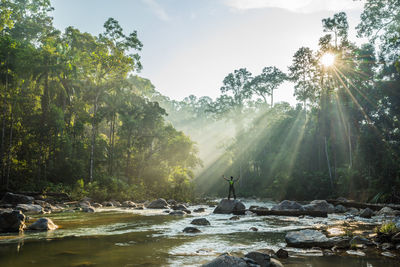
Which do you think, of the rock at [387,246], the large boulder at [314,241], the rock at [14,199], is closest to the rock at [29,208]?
the rock at [14,199]

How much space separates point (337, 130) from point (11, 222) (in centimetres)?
3220

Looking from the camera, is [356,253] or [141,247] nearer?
[356,253]

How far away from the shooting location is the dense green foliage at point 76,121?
851 inches

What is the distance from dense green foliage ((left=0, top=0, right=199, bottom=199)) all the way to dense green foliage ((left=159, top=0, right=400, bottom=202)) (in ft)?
38.7

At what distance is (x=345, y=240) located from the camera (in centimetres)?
672

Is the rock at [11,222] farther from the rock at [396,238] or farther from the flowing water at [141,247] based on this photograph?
the rock at [396,238]

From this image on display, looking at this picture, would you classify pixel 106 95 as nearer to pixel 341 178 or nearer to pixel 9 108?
pixel 9 108

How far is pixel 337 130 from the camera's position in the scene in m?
32.8

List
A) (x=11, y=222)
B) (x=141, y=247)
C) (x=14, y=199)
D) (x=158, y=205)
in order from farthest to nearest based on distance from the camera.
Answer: (x=158, y=205), (x=14, y=199), (x=11, y=222), (x=141, y=247)

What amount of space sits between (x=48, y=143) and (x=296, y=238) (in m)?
22.6

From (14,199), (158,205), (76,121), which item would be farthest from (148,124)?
(14,199)

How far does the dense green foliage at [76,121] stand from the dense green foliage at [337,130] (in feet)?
38.7

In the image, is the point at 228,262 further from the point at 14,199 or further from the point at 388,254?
the point at 14,199

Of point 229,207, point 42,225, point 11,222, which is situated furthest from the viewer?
point 229,207
